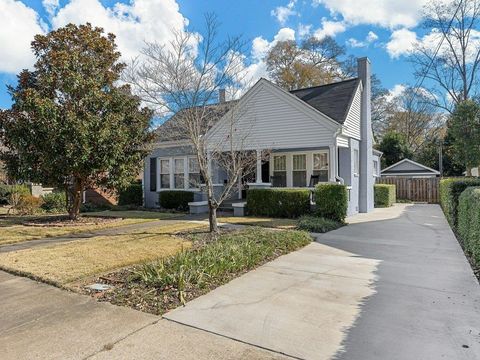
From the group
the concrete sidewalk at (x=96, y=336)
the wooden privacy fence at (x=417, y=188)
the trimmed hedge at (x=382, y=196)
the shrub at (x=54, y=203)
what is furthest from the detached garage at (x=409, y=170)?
the concrete sidewalk at (x=96, y=336)

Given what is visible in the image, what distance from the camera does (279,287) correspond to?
210 inches

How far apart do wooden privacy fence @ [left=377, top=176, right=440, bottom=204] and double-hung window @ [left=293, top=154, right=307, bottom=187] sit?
1144 centimetres

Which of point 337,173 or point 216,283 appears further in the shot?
point 337,173

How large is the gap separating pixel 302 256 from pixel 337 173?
7.71 meters

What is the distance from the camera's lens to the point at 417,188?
24953 millimetres

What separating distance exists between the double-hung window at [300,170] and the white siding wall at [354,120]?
8.04 feet

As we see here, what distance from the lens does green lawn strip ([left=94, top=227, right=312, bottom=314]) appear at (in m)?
4.75

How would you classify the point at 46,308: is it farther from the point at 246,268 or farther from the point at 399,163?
the point at 399,163

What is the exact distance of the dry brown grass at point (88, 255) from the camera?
6.09m

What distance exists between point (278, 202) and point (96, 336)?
10775 mm

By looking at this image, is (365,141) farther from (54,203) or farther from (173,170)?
(54,203)

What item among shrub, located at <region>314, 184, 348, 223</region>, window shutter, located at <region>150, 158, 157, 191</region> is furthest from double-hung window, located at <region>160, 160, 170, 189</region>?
shrub, located at <region>314, 184, 348, 223</region>

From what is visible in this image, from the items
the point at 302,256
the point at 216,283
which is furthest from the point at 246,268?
the point at 302,256

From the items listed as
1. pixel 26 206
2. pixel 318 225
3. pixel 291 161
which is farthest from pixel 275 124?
pixel 26 206
